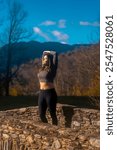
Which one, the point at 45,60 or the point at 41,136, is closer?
the point at 41,136

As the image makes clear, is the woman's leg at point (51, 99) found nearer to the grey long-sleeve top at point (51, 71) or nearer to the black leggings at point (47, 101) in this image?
the black leggings at point (47, 101)

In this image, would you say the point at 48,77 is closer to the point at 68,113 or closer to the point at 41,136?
the point at 68,113

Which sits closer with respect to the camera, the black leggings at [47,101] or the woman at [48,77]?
the woman at [48,77]

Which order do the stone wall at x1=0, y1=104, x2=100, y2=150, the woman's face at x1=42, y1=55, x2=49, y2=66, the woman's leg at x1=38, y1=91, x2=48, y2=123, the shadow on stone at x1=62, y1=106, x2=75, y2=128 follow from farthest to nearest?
the shadow on stone at x1=62, y1=106, x2=75, y2=128, the woman's leg at x1=38, y1=91, x2=48, y2=123, the woman's face at x1=42, y1=55, x2=49, y2=66, the stone wall at x1=0, y1=104, x2=100, y2=150

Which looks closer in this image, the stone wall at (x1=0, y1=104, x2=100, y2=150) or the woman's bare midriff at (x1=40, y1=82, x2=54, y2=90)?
the stone wall at (x1=0, y1=104, x2=100, y2=150)

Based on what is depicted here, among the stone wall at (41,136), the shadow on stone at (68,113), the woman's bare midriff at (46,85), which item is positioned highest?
the woman's bare midriff at (46,85)

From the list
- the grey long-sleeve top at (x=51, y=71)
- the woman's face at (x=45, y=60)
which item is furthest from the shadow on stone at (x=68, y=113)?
the woman's face at (x=45, y=60)

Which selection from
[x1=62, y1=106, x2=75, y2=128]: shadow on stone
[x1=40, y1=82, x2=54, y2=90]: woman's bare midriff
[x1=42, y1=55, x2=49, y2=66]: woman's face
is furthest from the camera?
[x1=62, y1=106, x2=75, y2=128]: shadow on stone

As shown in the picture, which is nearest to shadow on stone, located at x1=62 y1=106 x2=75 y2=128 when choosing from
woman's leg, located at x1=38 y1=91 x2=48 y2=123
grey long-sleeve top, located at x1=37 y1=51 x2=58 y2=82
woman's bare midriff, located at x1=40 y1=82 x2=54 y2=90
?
woman's leg, located at x1=38 y1=91 x2=48 y2=123

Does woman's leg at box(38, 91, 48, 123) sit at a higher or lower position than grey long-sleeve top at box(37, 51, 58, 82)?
lower

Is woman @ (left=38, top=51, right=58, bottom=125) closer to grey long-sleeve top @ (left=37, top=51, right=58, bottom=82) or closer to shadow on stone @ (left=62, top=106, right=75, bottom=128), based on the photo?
grey long-sleeve top @ (left=37, top=51, right=58, bottom=82)

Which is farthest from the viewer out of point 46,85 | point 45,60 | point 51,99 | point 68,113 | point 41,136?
point 68,113

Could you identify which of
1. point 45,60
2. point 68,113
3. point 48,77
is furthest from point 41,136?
point 68,113

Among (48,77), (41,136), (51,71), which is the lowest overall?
(41,136)
